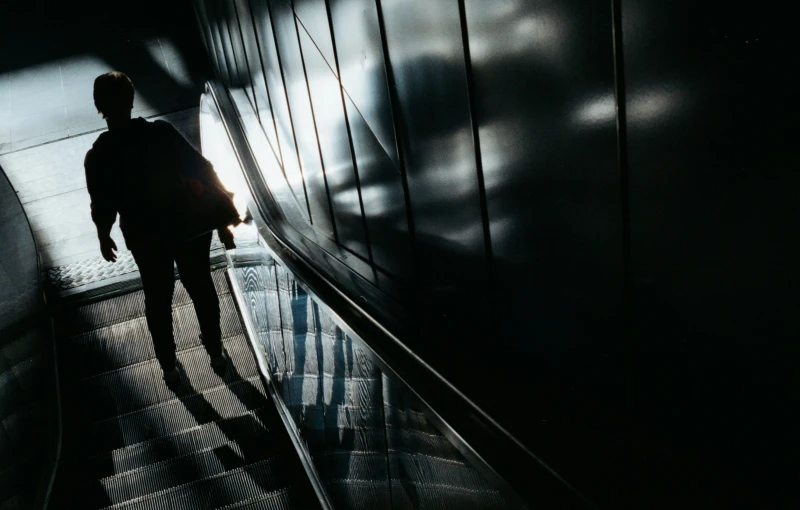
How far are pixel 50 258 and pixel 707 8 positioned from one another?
7.40m

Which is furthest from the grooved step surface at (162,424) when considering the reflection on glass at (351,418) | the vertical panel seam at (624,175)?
the vertical panel seam at (624,175)

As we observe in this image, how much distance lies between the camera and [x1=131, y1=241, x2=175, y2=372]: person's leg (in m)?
4.06

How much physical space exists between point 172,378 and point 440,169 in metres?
2.53

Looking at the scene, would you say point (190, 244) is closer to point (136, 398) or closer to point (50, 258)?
point (136, 398)

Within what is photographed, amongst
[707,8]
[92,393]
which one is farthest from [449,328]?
[92,393]

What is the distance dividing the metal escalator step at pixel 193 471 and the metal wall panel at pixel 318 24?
7.22 ft

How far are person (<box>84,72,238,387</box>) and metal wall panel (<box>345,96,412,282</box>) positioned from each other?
85 centimetres

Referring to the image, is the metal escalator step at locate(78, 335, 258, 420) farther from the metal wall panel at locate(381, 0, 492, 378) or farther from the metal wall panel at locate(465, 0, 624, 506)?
the metal wall panel at locate(465, 0, 624, 506)

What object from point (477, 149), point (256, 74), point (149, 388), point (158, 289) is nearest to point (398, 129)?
point (477, 149)

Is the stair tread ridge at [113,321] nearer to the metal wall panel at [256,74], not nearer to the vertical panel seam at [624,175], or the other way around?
the metal wall panel at [256,74]

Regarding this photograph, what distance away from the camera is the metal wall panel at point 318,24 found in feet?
13.2

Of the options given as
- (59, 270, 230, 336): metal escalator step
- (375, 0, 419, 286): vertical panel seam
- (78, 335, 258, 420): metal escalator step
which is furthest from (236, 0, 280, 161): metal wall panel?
(375, 0, 419, 286): vertical panel seam

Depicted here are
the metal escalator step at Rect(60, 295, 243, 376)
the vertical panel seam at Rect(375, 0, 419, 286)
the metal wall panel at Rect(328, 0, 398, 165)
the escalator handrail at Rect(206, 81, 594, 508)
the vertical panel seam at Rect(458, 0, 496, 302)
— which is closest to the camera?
the escalator handrail at Rect(206, 81, 594, 508)

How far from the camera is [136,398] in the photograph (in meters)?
4.68
